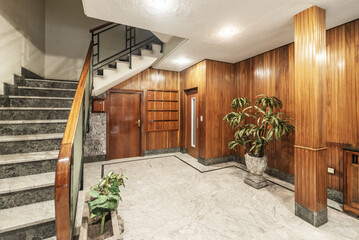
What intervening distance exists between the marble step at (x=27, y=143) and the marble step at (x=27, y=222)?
2.29 feet

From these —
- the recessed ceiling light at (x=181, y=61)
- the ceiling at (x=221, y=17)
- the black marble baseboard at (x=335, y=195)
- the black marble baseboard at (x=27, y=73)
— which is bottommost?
the black marble baseboard at (x=335, y=195)

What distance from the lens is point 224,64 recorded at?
4.18m

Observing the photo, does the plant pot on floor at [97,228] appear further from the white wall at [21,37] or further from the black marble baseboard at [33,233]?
the white wall at [21,37]

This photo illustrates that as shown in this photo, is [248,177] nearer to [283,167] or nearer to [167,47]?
[283,167]

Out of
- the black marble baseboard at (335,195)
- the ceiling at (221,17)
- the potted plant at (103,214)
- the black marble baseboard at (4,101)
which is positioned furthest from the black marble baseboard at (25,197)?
the black marble baseboard at (335,195)

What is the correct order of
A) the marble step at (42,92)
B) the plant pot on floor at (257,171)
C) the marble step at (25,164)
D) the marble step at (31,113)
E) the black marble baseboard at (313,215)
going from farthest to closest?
the plant pot on floor at (257,171)
the marble step at (42,92)
the marble step at (31,113)
the black marble baseboard at (313,215)
the marble step at (25,164)

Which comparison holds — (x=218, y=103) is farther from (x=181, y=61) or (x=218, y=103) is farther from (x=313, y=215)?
(x=313, y=215)

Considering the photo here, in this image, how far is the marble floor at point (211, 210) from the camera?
1.74 meters

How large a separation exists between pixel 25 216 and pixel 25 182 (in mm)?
349

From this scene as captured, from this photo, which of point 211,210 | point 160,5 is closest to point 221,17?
point 160,5

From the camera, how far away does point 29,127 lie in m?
2.13

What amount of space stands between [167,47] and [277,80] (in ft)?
8.21

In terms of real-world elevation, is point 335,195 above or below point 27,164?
below

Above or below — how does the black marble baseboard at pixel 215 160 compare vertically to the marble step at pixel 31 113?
below
